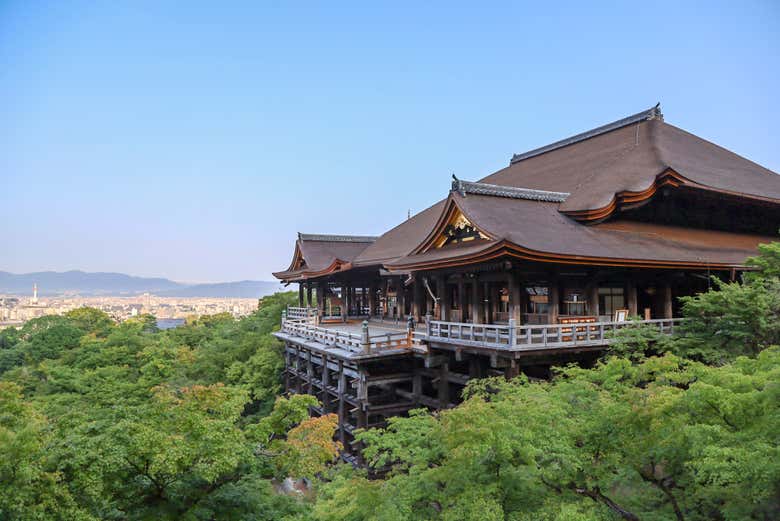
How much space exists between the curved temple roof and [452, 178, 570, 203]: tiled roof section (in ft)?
0.13

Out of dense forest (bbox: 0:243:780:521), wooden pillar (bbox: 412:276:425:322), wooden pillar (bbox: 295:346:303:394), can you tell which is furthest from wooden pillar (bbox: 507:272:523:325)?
wooden pillar (bbox: 295:346:303:394)

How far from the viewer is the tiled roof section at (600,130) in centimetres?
2520

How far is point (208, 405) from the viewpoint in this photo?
945 centimetres

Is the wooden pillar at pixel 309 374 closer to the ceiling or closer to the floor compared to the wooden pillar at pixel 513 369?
closer to the floor

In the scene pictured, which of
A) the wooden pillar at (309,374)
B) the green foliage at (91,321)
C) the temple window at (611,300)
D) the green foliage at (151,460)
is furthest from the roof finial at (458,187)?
the green foliage at (91,321)

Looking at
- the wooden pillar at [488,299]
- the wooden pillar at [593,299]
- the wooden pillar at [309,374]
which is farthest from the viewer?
the wooden pillar at [309,374]

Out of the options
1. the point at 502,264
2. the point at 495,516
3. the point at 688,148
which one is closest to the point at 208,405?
the point at 495,516

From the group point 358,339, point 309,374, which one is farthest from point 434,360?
point 309,374

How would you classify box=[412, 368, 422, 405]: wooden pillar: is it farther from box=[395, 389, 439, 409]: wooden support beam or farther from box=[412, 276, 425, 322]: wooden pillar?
box=[412, 276, 425, 322]: wooden pillar

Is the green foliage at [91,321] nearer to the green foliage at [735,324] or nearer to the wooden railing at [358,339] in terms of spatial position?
the wooden railing at [358,339]

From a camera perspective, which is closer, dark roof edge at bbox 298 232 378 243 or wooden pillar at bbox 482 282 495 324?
wooden pillar at bbox 482 282 495 324

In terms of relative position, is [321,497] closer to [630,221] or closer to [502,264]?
[502,264]

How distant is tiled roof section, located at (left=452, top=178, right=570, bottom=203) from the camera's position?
58.7 ft

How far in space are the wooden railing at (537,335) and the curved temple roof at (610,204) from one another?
198 centimetres
